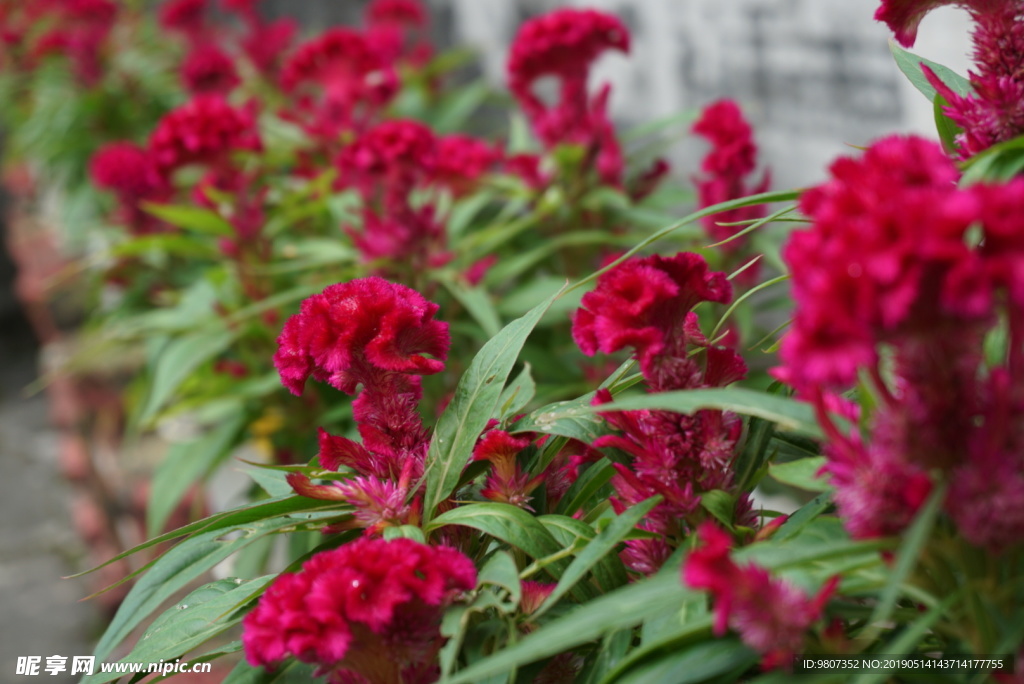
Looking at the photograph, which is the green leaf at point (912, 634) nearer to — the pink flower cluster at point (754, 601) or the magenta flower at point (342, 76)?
the pink flower cluster at point (754, 601)

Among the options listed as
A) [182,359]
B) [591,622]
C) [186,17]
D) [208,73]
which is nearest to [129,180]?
[208,73]

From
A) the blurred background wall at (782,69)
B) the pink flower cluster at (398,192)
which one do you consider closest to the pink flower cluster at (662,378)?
the pink flower cluster at (398,192)

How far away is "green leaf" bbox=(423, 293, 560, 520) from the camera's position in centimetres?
74

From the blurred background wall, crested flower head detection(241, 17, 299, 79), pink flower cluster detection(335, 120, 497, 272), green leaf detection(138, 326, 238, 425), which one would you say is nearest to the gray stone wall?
the blurred background wall

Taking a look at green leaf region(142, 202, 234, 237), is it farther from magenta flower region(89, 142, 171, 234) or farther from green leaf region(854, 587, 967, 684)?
green leaf region(854, 587, 967, 684)

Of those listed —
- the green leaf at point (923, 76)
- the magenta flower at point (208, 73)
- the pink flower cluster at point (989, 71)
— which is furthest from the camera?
the magenta flower at point (208, 73)

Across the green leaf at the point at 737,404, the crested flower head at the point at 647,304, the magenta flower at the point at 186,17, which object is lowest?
the green leaf at the point at 737,404

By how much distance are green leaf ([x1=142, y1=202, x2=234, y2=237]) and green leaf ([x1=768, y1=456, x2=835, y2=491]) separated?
1.41 m

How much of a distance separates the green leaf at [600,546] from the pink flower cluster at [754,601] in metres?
0.11

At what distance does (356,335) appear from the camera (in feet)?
2.35

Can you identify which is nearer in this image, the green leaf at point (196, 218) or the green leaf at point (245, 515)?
the green leaf at point (245, 515)

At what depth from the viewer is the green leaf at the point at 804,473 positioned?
60 centimetres

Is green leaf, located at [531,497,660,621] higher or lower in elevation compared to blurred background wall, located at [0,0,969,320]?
lower

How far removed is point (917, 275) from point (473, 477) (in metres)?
0.45
